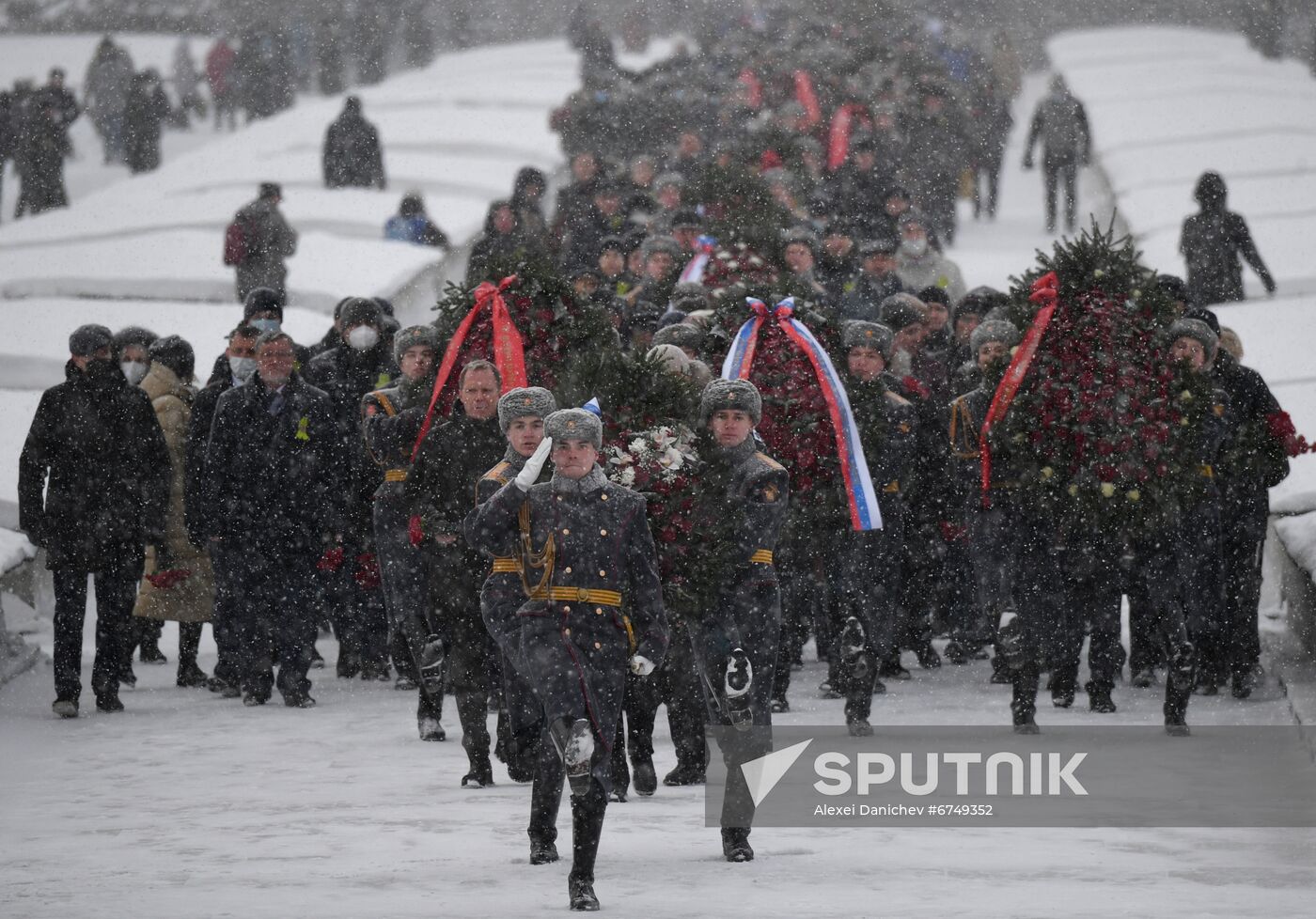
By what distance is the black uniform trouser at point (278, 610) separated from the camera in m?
12.6

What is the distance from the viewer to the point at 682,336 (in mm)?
12375

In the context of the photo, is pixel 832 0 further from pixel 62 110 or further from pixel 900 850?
pixel 900 850

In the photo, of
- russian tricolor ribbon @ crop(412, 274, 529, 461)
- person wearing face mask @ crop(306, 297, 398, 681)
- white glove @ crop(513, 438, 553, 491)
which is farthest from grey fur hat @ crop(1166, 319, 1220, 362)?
white glove @ crop(513, 438, 553, 491)

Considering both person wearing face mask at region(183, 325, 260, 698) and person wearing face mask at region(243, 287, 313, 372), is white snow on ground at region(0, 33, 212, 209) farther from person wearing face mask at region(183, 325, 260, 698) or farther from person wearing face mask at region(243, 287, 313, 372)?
person wearing face mask at region(183, 325, 260, 698)

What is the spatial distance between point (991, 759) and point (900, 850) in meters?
1.86

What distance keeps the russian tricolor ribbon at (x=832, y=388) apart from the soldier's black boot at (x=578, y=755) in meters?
3.88

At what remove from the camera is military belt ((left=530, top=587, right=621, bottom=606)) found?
26.5 ft

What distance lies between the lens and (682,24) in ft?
193

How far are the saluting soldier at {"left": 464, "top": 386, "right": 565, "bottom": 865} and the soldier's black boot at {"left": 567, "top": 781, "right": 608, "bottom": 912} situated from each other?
0.28 meters

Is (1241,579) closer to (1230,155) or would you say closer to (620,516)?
(620,516)

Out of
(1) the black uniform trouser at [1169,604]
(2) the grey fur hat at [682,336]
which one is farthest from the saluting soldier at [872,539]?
(1) the black uniform trouser at [1169,604]

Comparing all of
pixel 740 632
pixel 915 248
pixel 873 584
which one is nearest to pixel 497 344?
pixel 740 632

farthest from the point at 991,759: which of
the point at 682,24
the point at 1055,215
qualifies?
the point at 682,24

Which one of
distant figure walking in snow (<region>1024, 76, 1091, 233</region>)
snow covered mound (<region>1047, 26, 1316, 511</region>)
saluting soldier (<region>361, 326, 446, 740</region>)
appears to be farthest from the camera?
distant figure walking in snow (<region>1024, 76, 1091, 233</region>)
